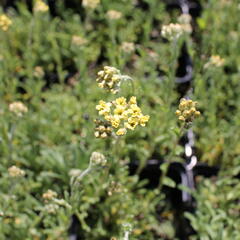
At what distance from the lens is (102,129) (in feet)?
6.32

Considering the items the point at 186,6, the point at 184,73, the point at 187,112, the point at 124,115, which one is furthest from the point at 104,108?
the point at 186,6

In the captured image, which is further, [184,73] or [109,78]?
[184,73]

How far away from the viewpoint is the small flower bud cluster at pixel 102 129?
1.92 metres

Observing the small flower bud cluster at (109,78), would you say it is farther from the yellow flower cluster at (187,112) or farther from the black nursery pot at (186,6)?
the black nursery pot at (186,6)

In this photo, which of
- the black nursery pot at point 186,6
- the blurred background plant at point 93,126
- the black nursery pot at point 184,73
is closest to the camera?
the blurred background plant at point 93,126

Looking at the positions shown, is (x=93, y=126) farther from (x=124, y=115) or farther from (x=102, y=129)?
(x=124, y=115)

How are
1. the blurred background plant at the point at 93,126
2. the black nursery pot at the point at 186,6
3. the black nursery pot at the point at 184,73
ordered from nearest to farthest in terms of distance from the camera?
the blurred background plant at the point at 93,126, the black nursery pot at the point at 184,73, the black nursery pot at the point at 186,6

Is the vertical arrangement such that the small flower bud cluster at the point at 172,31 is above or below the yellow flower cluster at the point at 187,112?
above

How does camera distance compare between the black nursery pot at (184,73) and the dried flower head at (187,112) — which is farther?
the black nursery pot at (184,73)

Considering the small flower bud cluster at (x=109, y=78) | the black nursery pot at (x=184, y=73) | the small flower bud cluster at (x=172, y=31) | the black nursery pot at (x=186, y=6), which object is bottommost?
the small flower bud cluster at (x=109, y=78)

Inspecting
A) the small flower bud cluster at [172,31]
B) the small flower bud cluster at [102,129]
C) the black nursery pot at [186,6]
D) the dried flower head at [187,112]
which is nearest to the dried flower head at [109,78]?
the small flower bud cluster at [102,129]

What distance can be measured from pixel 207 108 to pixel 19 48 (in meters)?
1.74

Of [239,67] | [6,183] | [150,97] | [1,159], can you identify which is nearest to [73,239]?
[6,183]

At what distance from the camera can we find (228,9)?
378cm
